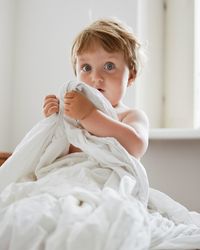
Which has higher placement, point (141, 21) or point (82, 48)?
point (141, 21)

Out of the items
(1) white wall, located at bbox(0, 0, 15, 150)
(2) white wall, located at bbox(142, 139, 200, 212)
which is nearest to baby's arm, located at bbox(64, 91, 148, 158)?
(2) white wall, located at bbox(142, 139, 200, 212)

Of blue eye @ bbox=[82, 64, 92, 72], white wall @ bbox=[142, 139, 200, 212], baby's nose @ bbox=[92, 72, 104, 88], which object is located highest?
blue eye @ bbox=[82, 64, 92, 72]

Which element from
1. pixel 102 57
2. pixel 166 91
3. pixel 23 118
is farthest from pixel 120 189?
pixel 23 118

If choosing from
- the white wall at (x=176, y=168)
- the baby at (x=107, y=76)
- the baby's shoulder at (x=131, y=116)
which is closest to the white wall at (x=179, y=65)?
the white wall at (x=176, y=168)

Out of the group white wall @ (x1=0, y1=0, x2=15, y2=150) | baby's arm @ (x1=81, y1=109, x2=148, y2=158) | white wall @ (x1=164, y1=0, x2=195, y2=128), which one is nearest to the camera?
baby's arm @ (x1=81, y1=109, x2=148, y2=158)

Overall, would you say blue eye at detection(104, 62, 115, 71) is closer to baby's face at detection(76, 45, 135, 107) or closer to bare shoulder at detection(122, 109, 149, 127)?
baby's face at detection(76, 45, 135, 107)

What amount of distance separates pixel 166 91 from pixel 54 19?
677 mm

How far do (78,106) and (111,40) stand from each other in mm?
256

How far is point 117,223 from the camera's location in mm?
562

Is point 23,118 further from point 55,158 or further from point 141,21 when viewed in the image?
point 55,158

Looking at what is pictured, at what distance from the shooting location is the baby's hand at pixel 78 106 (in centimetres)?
88

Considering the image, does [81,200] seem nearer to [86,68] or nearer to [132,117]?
[132,117]

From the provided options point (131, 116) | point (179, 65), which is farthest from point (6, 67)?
point (131, 116)

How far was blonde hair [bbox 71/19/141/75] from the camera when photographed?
103 centimetres
